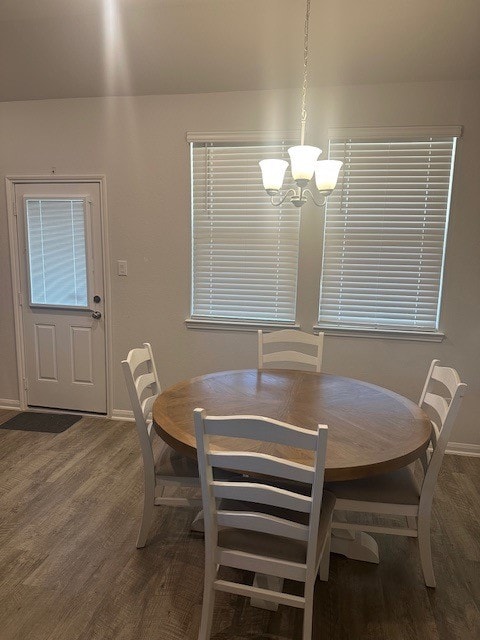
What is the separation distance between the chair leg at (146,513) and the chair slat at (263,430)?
34.0 inches

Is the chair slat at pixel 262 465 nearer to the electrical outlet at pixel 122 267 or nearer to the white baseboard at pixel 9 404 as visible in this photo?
the electrical outlet at pixel 122 267

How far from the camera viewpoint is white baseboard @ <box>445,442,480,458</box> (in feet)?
10.2

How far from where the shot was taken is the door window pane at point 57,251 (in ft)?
11.4

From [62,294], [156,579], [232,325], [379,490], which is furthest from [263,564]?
[62,294]

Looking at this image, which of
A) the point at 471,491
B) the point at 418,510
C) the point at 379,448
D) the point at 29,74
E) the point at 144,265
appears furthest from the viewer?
the point at 144,265

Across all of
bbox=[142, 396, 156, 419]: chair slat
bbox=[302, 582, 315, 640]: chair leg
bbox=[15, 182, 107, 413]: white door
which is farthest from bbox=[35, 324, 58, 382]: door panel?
bbox=[302, 582, 315, 640]: chair leg

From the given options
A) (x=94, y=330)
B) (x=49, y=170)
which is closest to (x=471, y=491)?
(x=94, y=330)

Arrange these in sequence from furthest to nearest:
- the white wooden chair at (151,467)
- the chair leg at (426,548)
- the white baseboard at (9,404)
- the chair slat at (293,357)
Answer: the white baseboard at (9,404), the chair slat at (293,357), the white wooden chair at (151,467), the chair leg at (426,548)

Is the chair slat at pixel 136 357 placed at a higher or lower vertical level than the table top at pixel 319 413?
higher

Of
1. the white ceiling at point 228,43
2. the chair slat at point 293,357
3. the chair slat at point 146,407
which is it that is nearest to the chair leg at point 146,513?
the chair slat at point 146,407

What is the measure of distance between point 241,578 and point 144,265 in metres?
2.37

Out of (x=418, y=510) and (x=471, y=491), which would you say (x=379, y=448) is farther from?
(x=471, y=491)

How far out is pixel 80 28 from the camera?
8.99 ft

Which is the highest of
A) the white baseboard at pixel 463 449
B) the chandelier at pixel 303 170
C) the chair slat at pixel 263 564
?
the chandelier at pixel 303 170
